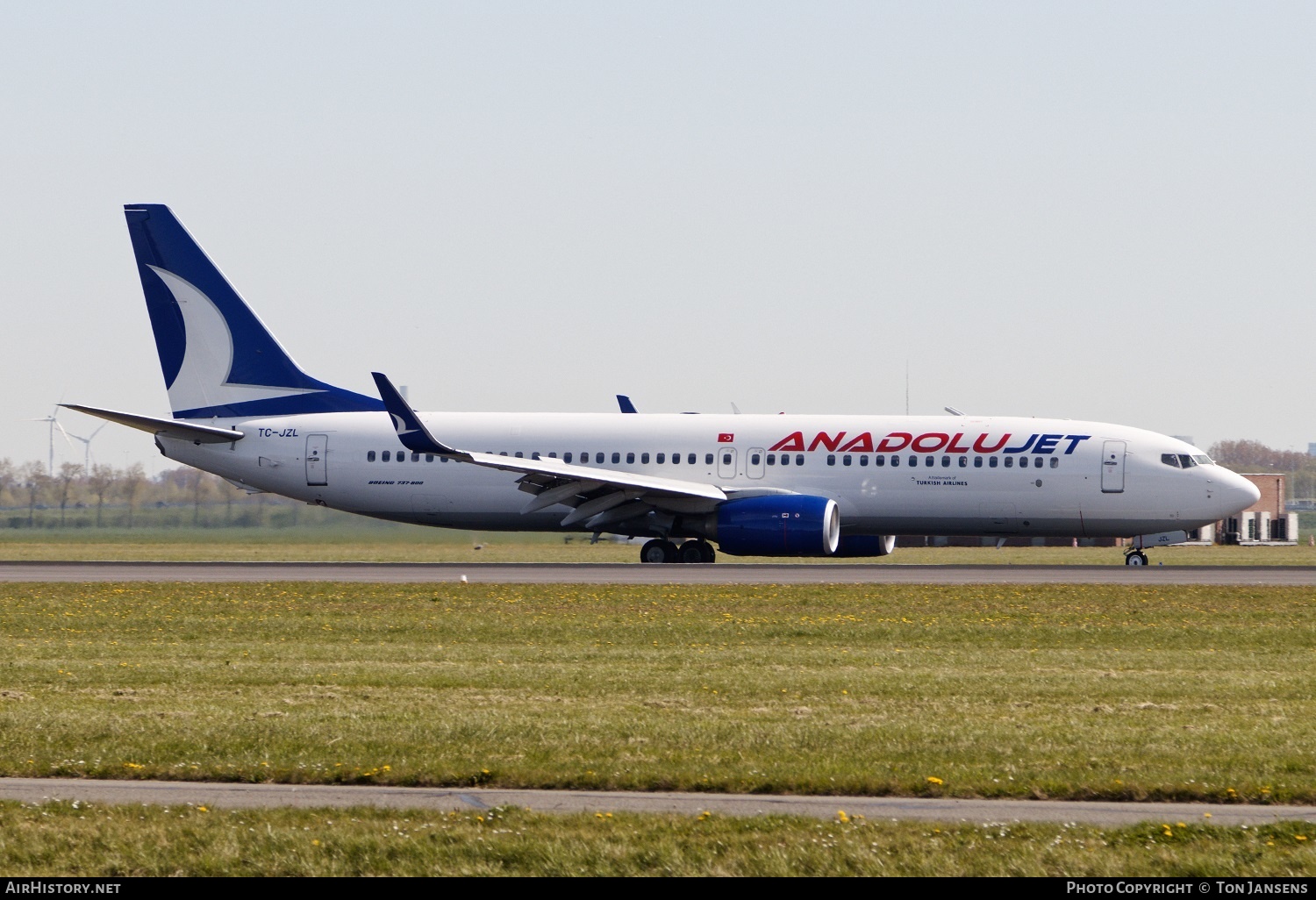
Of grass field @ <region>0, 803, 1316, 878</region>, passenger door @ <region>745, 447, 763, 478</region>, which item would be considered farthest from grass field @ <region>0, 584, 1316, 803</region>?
passenger door @ <region>745, 447, 763, 478</region>

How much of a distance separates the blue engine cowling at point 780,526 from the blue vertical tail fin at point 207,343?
1152cm

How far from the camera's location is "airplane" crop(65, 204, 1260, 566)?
128 ft

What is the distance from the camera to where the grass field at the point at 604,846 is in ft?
27.3

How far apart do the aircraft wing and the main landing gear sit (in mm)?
918

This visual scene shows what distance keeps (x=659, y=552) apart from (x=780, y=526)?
3.78m

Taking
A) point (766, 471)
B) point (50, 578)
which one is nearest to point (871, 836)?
point (50, 578)

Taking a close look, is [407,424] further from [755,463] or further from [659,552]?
[755,463]

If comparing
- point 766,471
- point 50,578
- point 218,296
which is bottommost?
point 50,578

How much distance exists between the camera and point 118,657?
1897cm

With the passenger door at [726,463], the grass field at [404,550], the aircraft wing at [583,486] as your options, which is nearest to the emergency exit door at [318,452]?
the grass field at [404,550]

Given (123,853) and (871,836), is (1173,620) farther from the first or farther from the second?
(123,853)

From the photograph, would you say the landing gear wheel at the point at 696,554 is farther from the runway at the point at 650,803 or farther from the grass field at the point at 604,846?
the grass field at the point at 604,846

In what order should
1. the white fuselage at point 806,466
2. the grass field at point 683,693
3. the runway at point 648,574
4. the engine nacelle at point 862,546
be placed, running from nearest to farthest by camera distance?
the grass field at point 683,693
the runway at point 648,574
the white fuselage at point 806,466
the engine nacelle at point 862,546

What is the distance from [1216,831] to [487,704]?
7536 mm
